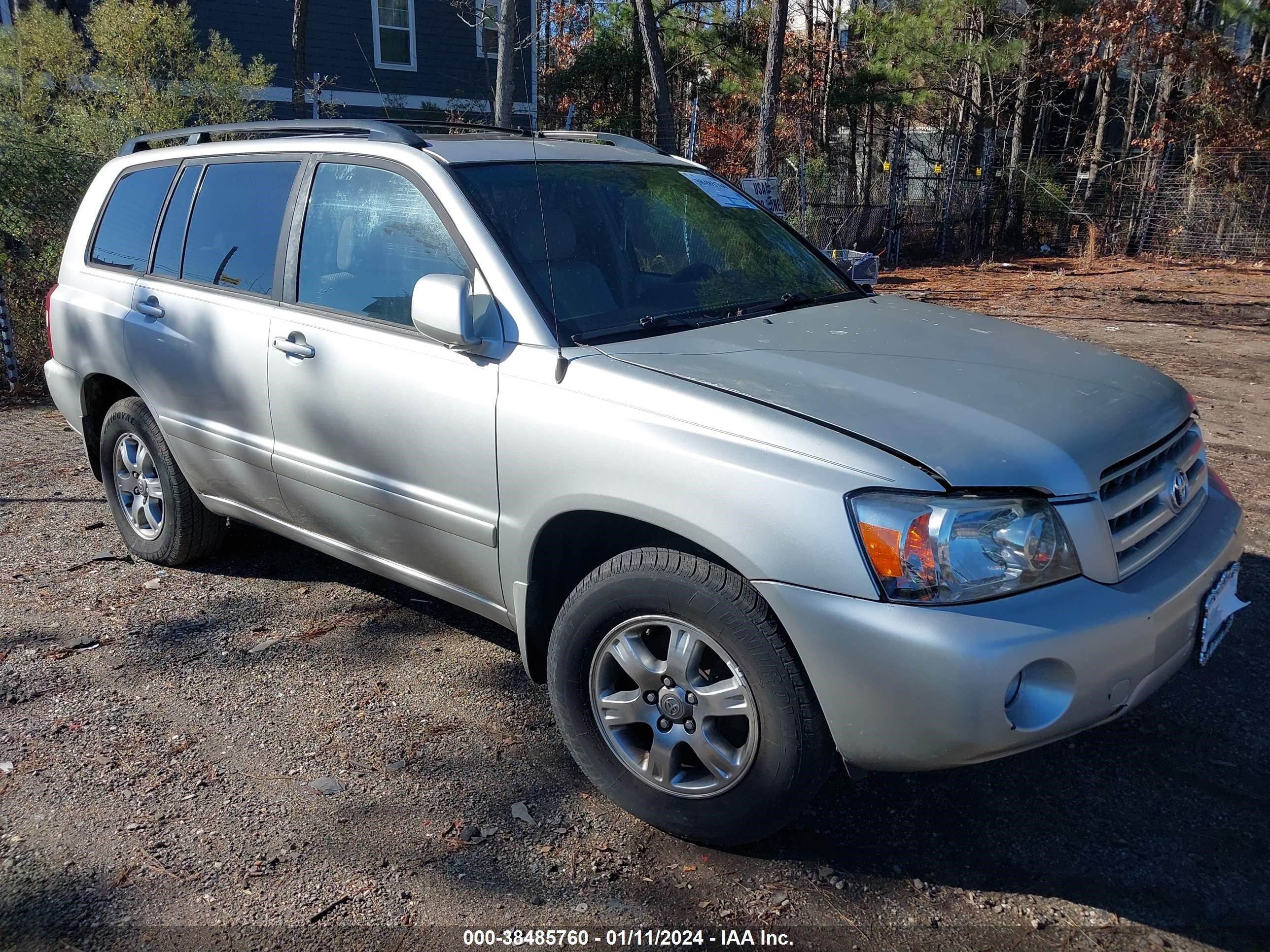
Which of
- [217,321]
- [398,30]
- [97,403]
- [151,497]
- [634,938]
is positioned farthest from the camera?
[398,30]

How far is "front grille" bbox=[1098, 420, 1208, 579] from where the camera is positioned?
2662mm

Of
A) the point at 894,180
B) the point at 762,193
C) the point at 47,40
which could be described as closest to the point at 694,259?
the point at 762,193

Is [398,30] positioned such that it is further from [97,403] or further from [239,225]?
[239,225]

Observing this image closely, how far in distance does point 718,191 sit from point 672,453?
1.94m

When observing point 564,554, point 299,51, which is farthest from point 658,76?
point 564,554

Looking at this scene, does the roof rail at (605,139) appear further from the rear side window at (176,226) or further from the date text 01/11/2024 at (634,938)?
the date text 01/11/2024 at (634,938)

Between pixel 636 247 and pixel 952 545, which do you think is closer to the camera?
pixel 952 545

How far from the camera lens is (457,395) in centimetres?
321

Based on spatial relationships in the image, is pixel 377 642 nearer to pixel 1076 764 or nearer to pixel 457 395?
pixel 457 395

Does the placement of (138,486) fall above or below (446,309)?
below

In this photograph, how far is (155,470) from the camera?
15.4 ft

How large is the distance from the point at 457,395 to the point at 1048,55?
66.2ft

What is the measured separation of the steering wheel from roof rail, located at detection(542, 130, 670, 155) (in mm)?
775

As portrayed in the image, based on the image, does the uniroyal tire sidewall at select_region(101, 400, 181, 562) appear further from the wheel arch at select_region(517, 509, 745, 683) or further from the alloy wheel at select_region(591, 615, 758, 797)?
the alloy wheel at select_region(591, 615, 758, 797)
